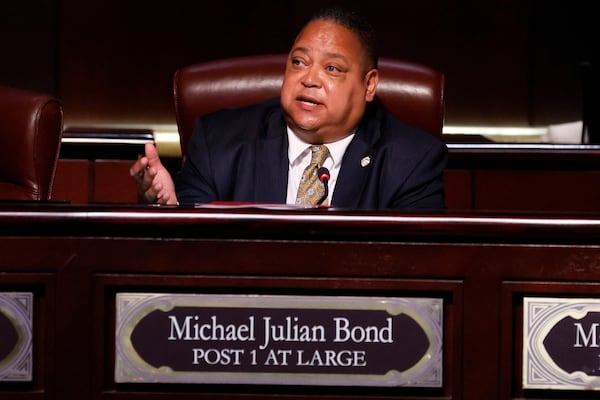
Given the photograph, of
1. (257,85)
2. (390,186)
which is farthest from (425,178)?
(257,85)

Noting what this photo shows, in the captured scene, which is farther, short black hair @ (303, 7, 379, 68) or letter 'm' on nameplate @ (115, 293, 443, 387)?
short black hair @ (303, 7, 379, 68)

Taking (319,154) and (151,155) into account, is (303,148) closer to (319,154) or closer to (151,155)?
(319,154)

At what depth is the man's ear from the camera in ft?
7.41

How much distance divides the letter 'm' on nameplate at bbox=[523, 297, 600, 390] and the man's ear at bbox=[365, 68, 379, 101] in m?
0.99

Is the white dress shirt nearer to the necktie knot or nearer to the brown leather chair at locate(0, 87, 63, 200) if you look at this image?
the necktie knot

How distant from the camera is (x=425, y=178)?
2.17m

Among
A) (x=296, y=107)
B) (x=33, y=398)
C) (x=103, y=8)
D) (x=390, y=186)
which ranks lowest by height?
(x=33, y=398)

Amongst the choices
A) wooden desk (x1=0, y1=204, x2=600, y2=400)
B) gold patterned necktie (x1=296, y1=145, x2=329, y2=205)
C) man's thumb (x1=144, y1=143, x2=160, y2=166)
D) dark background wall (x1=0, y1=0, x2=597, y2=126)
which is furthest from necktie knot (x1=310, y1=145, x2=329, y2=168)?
dark background wall (x1=0, y1=0, x2=597, y2=126)

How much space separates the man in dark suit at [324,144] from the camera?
218 centimetres

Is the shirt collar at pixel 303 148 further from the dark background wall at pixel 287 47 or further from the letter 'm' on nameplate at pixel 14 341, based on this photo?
the dark background wall at pixel 287 47

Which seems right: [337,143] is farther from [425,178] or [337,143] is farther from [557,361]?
[557,361]

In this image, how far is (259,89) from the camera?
232 centimetres

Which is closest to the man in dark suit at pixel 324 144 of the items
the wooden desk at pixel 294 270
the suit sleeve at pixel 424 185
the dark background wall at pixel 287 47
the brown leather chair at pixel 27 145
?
the suit sleeve at pixel 424 185

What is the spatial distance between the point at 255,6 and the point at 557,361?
449cm
